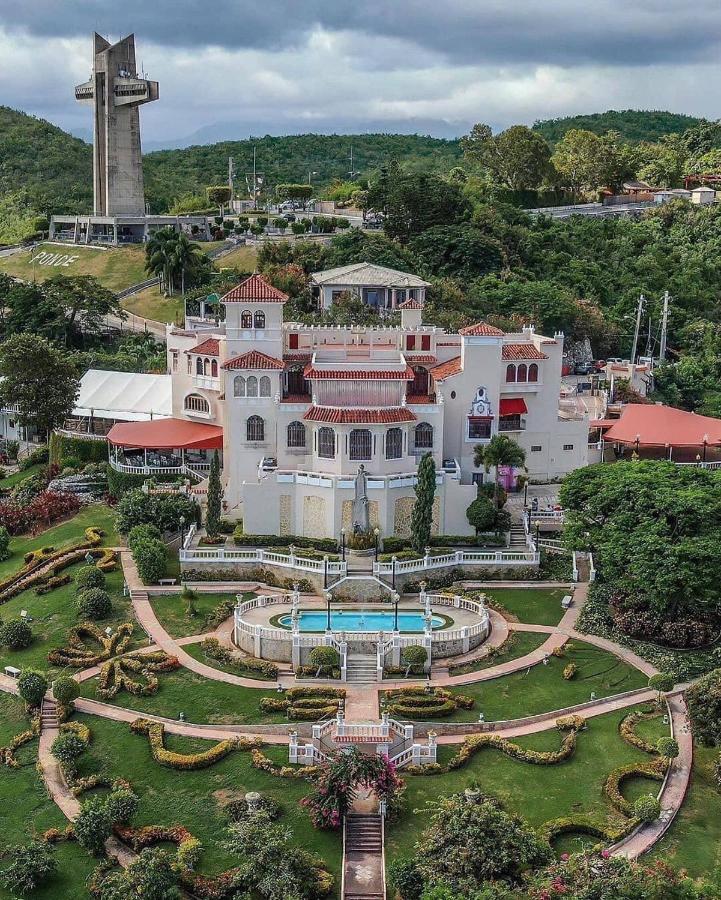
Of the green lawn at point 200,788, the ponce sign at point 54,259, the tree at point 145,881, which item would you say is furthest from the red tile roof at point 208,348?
the ponce sign at point 54,259

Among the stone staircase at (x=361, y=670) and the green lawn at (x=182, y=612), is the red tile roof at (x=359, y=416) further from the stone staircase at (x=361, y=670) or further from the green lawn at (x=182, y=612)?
the stone staircase at (x=361, y=670)

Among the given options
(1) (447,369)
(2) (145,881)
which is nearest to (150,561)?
(1) (447,369)

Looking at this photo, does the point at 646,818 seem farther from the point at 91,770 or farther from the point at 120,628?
the point at 120,628

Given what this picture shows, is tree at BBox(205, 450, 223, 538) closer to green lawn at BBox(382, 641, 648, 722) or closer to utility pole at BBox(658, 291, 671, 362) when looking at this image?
green lawn at BBox(382, 641, 648, 722)

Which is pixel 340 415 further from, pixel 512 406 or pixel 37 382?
pixel 37 382

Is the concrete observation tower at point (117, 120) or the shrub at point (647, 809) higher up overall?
the concrete observation tower at point (117, 120)

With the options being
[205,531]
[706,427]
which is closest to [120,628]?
[205,531]
